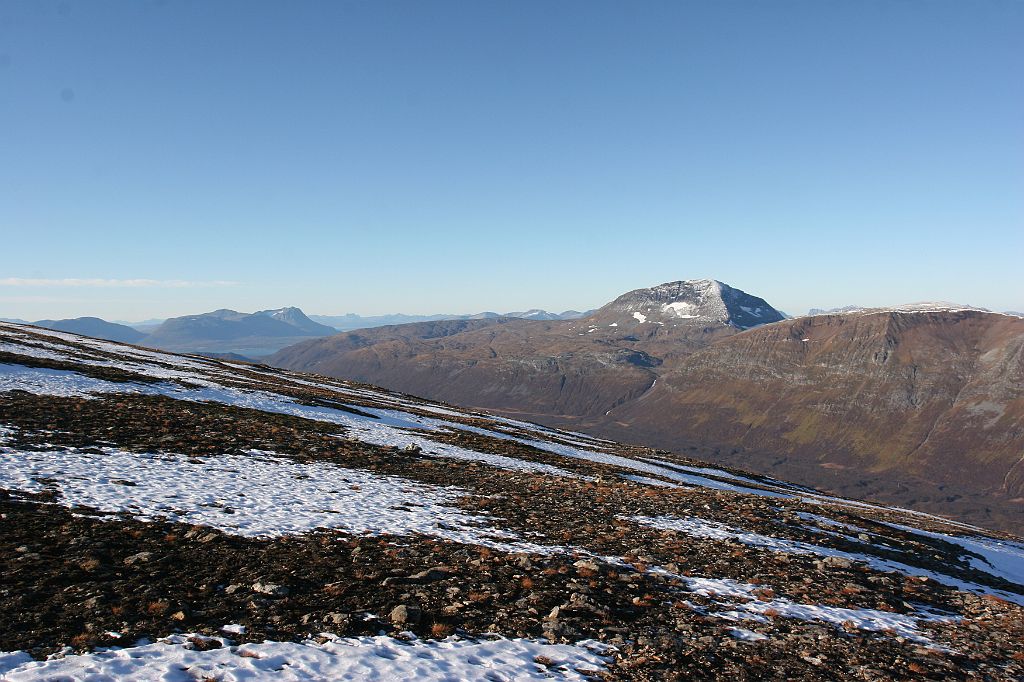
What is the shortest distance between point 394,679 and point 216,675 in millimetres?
2676

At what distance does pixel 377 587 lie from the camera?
38.7 feet

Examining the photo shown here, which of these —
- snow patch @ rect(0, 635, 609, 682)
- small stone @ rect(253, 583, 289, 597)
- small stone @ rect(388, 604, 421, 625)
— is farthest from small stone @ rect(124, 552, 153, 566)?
small stone @ rect(388, 604, 421, 625)

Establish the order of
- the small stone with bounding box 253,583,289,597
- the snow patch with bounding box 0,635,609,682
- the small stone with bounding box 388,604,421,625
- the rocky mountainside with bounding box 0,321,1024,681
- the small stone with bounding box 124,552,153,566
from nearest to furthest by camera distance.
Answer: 1. the snow patch with bounding box 0,635,609,682
2. the rocky mountainside with bounding box 0,321,1024,681
3. the small stone with bounding box 388,604,421,625
4. the small stone with bounding box 253,583,289,597
5. the small stone with bounding box 124,552,153,566

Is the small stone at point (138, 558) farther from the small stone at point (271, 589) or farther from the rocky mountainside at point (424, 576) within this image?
the small stone at point (271, 589)

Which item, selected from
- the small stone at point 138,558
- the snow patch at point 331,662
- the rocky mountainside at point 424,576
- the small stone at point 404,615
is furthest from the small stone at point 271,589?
the small stone at point 138,558

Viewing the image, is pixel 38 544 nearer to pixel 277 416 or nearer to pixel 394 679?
pixel 394 679

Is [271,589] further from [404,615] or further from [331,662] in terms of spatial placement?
[331,662]

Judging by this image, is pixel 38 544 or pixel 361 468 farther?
pixel 361 468

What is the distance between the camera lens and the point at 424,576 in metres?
12.7

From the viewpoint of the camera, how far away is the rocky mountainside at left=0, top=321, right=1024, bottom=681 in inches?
359

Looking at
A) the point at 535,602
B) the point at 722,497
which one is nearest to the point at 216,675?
the point at 535,602

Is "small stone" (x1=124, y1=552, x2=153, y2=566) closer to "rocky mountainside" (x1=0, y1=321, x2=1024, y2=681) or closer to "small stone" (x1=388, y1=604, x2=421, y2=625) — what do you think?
"rocky mountainside" (x1=0, y1=321, x2=1024, y2=681)

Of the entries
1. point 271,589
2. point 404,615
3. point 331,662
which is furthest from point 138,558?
point 404,615

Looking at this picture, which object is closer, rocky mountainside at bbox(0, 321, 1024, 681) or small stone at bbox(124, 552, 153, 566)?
rocky mountainside at bbox(0, 321, 1024, 681)
